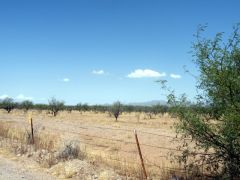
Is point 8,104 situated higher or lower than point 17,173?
higher

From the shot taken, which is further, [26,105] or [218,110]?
A: [26,105]

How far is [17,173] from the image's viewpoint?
13.8m

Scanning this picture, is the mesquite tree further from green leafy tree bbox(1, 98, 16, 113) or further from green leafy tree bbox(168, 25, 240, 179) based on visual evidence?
green leafy tree bbox(168, 25, 240, 179)

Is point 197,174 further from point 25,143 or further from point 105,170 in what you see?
point 25,143

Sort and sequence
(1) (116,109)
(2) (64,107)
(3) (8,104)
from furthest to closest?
(2) (64,107) < (3) (8,104) < (1) (116,109)

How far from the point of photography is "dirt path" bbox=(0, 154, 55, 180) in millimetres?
13125

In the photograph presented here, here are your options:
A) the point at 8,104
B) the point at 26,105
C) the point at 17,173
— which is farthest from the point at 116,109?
the point at 17,173

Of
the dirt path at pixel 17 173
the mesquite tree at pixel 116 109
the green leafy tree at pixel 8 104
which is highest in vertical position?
the green leafy tree at pixel 8 104

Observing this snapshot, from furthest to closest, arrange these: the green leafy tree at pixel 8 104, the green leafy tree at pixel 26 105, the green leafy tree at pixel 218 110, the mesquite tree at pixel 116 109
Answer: the green leafy tree at pixel 26 105, the green leafy tree at pixel 8 104, the mesquite tree at pixel 116 109, the green leafy tree at pixel 218 110

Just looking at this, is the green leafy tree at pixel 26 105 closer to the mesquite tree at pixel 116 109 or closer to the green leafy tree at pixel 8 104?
the green leafy tree at pixel 8 104

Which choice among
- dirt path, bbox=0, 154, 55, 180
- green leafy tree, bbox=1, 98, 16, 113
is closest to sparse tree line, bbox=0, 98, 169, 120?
green leafy tree, bbox=1, 98, 16, 113

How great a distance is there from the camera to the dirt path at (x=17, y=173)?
1312 cm

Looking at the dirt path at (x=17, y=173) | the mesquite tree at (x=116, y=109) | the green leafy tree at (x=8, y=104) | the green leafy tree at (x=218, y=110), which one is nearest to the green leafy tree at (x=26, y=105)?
the green leafy tree at (x=8, y=104)

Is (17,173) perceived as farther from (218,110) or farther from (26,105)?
(26,105)
